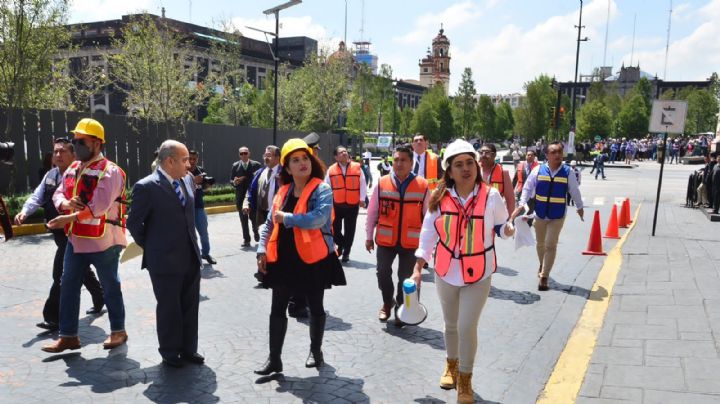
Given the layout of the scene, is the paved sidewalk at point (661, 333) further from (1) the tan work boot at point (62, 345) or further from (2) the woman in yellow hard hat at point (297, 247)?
(1) the tan work boot at point (62, 345)

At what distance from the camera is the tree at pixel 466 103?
235 feet

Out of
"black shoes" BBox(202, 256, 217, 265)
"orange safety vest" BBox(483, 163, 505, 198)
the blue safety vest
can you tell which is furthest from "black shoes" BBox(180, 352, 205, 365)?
"orange safety vest" BBox(483, 163, 505, 198)

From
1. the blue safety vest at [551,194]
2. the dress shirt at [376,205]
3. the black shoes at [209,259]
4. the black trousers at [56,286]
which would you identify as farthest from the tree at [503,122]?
the black trousers at [56,286]

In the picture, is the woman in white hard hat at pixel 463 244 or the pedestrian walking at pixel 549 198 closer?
the woman in white hard hat at pixel 463 244

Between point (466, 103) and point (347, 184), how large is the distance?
66303 millimetres

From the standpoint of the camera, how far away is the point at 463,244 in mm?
3934

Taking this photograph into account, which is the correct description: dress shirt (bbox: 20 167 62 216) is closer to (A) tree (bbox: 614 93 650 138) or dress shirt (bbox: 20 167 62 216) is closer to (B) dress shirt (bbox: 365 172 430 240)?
(B) dress shirt (bbox: 365 172 430 240)

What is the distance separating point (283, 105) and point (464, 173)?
37608 millimetres

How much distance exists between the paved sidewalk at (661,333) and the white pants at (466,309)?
85cm

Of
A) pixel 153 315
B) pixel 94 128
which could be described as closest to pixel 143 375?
pixel 153 315

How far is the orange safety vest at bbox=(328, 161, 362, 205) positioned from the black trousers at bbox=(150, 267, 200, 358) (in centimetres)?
425

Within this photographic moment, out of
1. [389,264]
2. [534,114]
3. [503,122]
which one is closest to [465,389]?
[389,264]

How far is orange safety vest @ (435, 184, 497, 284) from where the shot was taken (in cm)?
389

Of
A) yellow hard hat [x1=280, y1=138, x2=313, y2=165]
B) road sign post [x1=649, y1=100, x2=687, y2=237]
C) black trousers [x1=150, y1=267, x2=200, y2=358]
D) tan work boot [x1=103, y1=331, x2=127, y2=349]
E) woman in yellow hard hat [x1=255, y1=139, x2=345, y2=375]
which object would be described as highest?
road sign post [x1=649, y1=100, x2=687, y2=237]
